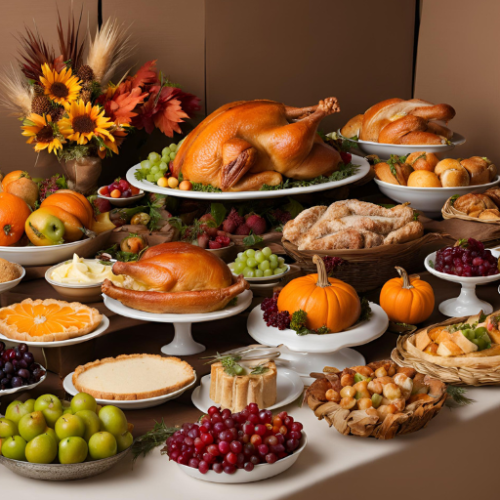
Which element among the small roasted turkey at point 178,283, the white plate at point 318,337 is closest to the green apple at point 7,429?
the small roasted turkey at point 178,283

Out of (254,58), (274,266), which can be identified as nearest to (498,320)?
(274,266)

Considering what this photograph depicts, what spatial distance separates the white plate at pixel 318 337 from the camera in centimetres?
155

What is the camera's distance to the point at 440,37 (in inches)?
149

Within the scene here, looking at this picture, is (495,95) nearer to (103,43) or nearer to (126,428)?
(103,43)

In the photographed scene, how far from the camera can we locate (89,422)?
1.15 metres

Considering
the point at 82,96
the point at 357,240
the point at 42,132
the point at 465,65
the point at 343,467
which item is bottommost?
the point at 343,467

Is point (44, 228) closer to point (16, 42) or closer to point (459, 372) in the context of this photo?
point (16, 42)

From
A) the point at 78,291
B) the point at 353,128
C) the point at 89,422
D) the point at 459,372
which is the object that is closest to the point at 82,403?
the point at 89,422

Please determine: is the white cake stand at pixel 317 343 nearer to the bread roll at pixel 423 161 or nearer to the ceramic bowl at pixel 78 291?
the ceramic bowl at pixel 78 291

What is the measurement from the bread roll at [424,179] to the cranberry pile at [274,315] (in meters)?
1.09

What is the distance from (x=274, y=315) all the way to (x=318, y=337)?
133 mm

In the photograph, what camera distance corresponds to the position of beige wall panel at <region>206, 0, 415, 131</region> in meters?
3.15

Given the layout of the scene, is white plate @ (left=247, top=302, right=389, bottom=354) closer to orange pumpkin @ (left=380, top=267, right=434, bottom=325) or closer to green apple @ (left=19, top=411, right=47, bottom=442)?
orange pumpkin @ (left=380, top=267, right=434, bottom=325)

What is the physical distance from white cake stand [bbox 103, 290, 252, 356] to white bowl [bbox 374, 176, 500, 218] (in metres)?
1.07
